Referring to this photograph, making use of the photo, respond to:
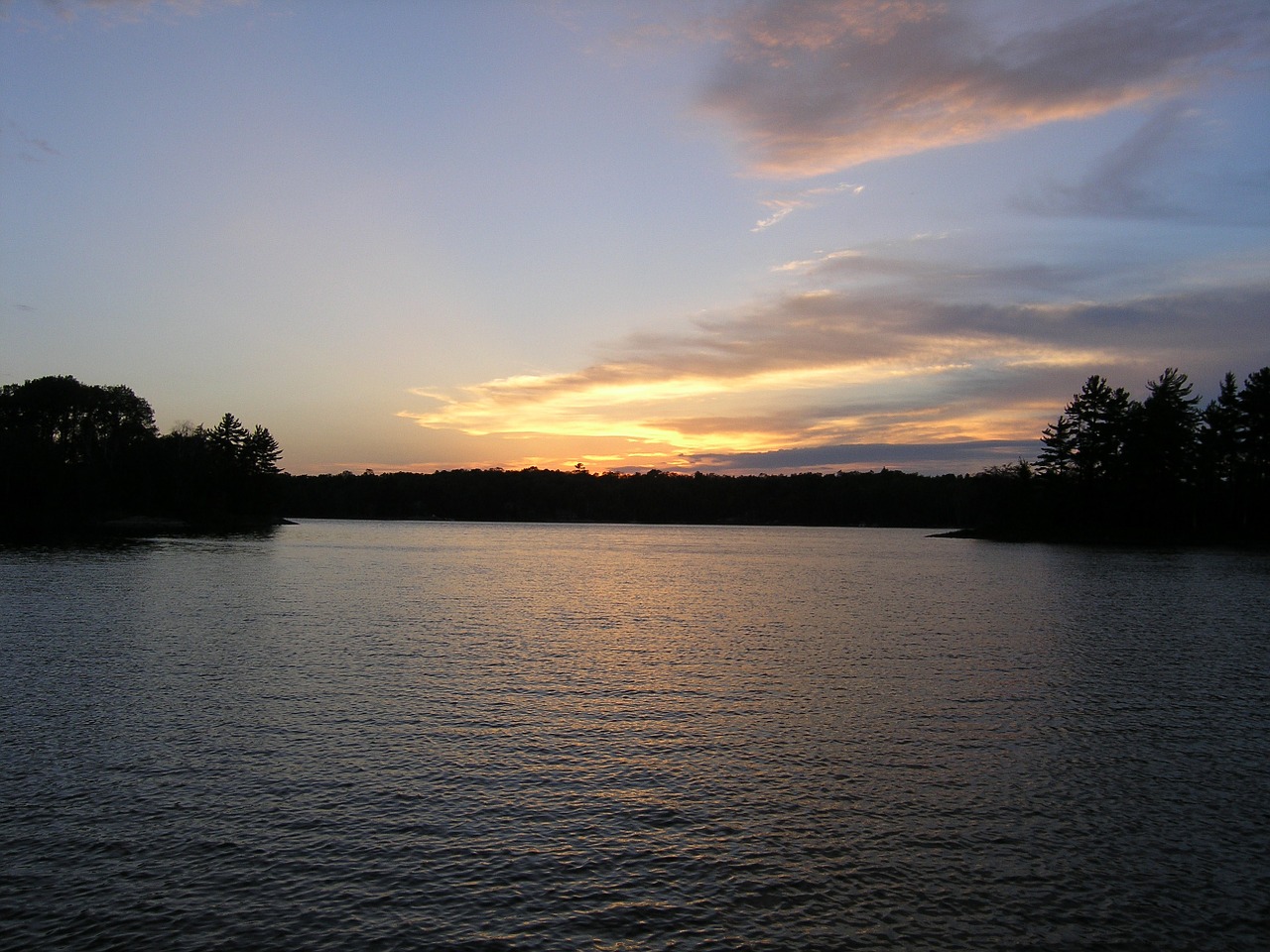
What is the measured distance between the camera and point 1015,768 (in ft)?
49.9

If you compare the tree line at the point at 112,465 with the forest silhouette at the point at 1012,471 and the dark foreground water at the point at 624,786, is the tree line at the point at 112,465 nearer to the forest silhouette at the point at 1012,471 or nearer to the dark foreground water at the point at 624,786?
the forest silhouette at the point at 1012,471

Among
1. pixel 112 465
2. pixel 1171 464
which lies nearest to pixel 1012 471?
pixel 1171 464

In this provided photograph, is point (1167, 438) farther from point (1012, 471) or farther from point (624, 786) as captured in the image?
point (624, 786)

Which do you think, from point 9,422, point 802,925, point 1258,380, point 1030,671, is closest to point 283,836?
point 802,925

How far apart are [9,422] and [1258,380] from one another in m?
172

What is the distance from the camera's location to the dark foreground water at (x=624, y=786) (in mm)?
9531

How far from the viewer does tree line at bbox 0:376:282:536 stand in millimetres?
113812

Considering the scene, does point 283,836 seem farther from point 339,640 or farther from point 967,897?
point 339,640

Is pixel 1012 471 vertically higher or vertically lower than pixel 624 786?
higher

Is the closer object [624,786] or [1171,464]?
[624,786]

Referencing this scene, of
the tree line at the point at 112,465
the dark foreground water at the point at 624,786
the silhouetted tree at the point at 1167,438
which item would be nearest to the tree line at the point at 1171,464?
the silhouetted tree at the point at 1167,438

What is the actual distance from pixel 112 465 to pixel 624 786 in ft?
442

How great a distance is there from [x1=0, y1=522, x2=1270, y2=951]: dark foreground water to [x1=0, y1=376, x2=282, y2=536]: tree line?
335 feet

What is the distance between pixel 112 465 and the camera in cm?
12462
